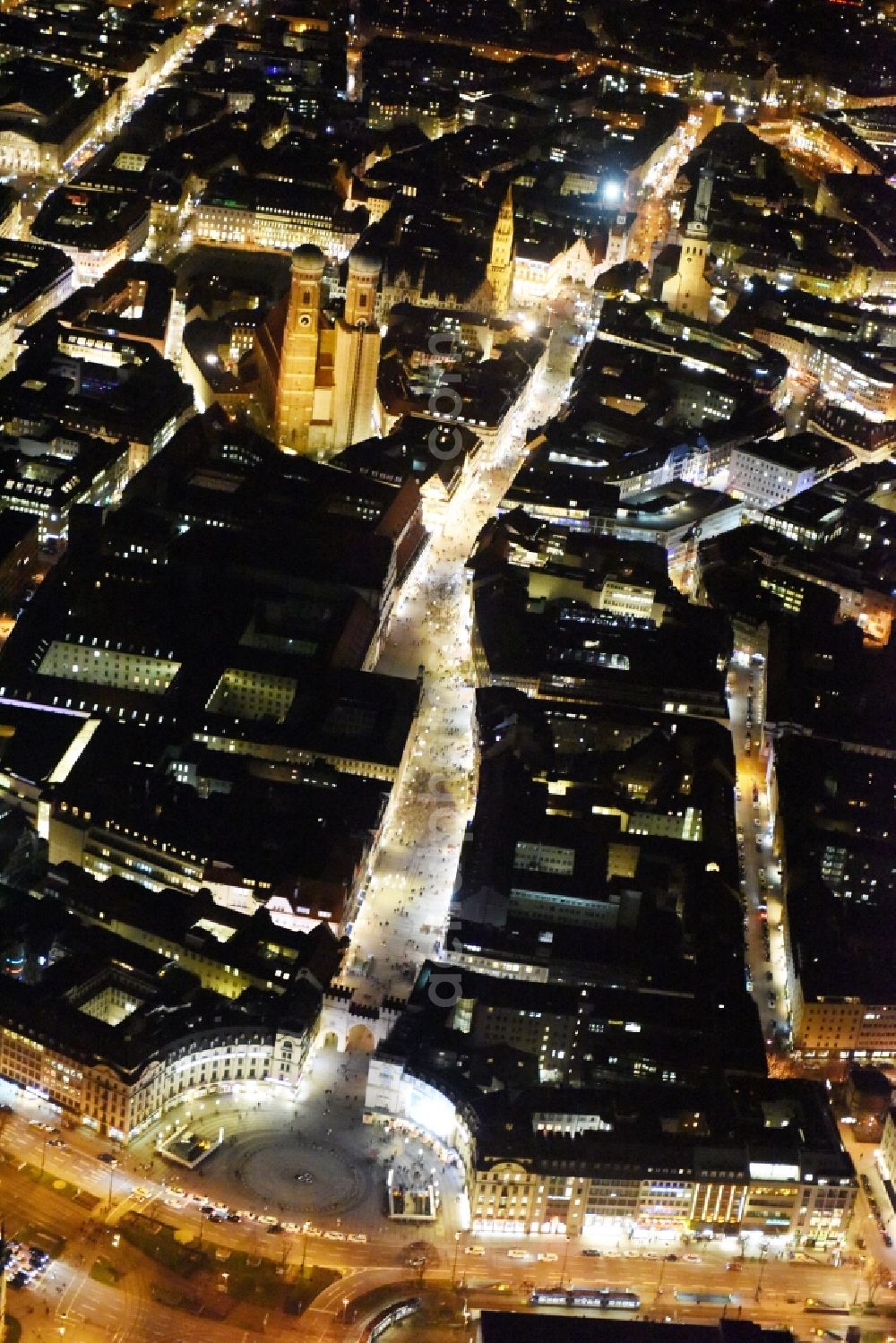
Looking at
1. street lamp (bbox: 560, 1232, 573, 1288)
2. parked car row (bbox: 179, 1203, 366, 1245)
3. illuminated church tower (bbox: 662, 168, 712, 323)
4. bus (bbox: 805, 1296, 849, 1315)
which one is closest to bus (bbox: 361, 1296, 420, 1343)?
parked car row (bbox: 179, 1203, 366, 1245)

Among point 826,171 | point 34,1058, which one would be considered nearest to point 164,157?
point 826,171

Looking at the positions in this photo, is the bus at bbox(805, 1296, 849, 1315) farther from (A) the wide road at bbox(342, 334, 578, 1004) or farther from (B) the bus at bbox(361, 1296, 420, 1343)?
(A) the wide road at bbox(342, 334, 578, 1004)

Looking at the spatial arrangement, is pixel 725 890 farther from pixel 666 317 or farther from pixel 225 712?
pixel 666 317

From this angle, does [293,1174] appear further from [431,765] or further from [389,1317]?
[431,765]

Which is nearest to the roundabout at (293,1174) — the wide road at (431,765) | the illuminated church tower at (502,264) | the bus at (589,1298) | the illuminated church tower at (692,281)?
the bus at (589,1298)

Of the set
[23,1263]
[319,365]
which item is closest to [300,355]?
[319,365]
